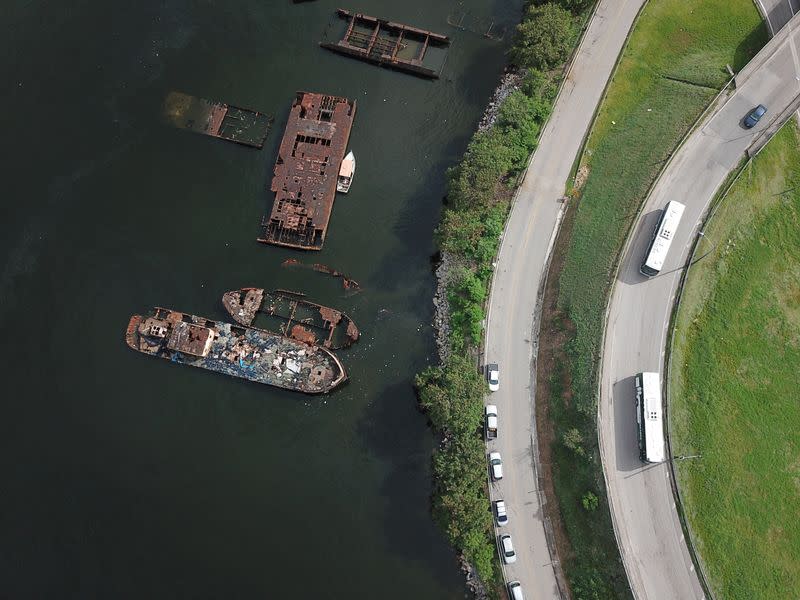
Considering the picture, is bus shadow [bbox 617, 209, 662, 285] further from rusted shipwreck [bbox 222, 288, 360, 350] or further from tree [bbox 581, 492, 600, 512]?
rusted shipwreck [bbox 222, 288, 360, 350]

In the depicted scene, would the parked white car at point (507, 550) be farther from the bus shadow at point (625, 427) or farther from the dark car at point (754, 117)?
the dark car at point (754, 117)

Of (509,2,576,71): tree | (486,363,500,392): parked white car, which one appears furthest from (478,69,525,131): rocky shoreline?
(486,363,500,392): parked white car

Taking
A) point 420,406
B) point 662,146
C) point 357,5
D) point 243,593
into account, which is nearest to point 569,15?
point 662,146

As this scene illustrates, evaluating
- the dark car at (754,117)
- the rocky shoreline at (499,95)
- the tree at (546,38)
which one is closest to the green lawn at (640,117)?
the dark car at (754,117)

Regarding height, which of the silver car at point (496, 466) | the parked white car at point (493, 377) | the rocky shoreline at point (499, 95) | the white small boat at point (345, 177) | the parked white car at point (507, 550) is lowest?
the parked white car at point (507, 550)

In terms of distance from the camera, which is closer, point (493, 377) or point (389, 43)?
point (493, 377)

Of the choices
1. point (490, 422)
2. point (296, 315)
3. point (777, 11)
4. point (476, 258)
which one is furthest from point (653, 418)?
point (777, 11)

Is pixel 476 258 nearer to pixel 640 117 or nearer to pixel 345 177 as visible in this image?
pixel 345 177
